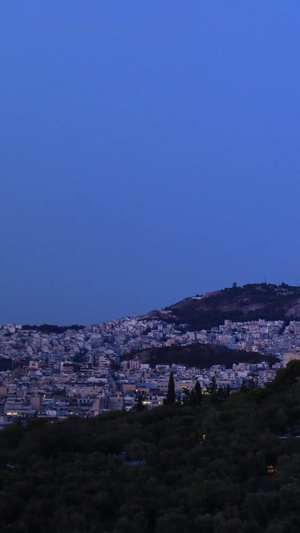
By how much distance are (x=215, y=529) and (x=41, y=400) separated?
123 feet

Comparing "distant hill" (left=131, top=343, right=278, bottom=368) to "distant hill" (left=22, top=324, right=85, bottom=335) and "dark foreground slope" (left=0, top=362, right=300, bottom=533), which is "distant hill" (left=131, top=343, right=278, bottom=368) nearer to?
"distant hill" (left=22, top=324, right=85, bottom=335)

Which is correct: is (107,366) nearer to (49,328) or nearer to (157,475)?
(49,328)

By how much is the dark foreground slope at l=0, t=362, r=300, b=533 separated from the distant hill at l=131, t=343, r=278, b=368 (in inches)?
2104

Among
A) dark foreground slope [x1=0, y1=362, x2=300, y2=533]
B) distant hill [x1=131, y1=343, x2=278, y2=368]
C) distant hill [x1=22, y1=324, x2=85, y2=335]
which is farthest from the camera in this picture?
distant hill [x1=22, y1=324, x2=85, y2=335]

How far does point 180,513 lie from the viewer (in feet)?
44.4

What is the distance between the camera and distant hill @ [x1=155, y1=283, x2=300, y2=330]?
102125mm

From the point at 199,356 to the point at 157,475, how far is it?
2404 inches

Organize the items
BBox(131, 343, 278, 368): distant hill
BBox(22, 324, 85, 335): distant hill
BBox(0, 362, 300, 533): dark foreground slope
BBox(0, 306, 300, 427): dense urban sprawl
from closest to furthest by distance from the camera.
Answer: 1. BBox(0, 362, 300, 533): dark foreground slope
2. BBox(0, 306, 300, 427): dense urban sprawl
3. BBox(131, 343, 278, 368): distant hill
4. BBox(22, 324, 85, 335): distant hill

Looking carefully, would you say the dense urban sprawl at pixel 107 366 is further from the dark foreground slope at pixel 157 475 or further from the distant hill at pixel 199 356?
the dark foreground slope at pixel 157 475

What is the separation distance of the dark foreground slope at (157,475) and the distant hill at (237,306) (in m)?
80.4

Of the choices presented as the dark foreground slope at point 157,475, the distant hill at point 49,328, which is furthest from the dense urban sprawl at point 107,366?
the dark foreground slope at point 157,475

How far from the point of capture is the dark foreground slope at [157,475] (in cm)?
1345

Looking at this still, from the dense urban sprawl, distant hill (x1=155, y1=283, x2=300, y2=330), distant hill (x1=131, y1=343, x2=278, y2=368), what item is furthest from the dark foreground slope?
distant hill (x1=155, y1=283, x2=300, y2=330)

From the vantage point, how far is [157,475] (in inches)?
617
